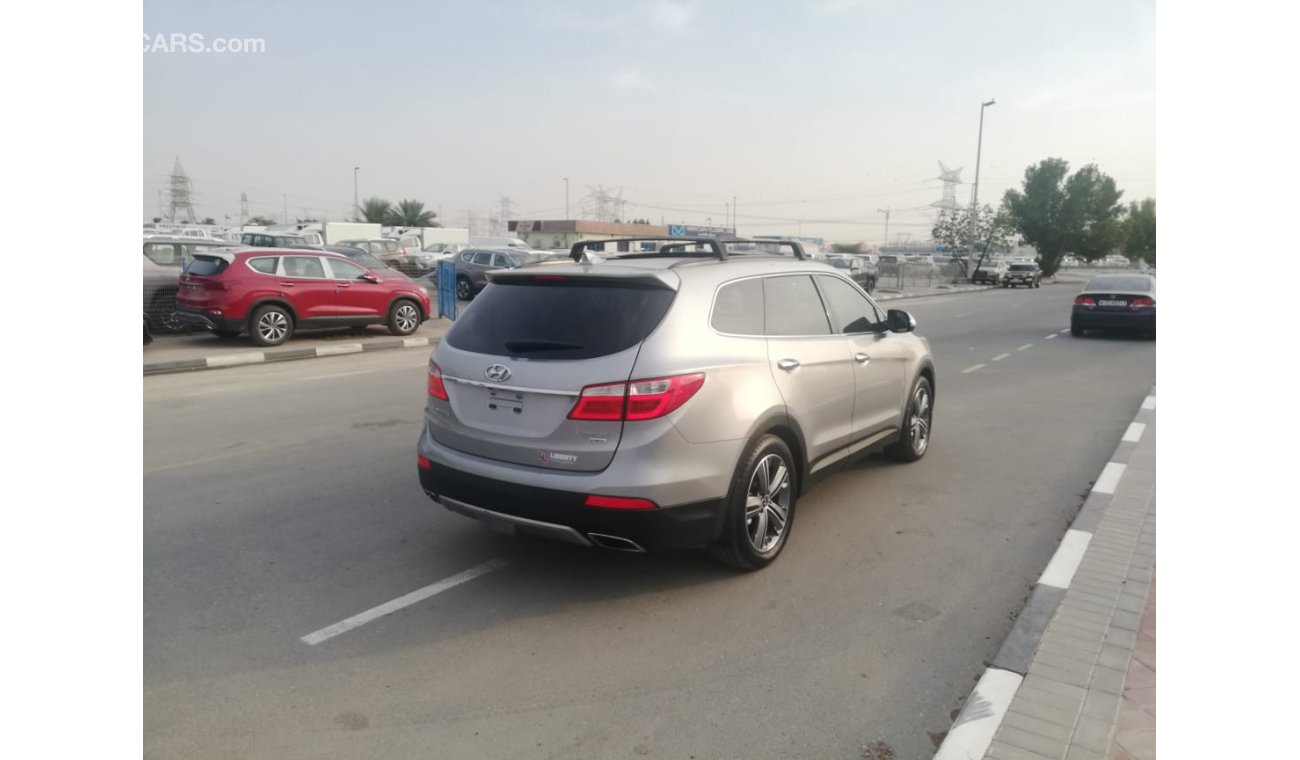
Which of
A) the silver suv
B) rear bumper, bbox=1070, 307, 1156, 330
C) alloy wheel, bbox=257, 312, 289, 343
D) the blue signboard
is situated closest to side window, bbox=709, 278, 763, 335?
the silver suv

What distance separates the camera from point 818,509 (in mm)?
5816

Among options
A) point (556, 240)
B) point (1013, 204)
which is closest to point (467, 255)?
point (556, 240)

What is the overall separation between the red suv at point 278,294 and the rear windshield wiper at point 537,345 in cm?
1120

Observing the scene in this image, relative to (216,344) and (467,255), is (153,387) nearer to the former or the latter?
(216,344)

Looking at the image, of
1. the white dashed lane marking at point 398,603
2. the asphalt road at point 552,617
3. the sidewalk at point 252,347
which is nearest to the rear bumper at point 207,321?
the sidewalk at point 252,347

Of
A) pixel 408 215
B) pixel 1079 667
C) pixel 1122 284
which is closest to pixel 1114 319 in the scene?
pixel 1122 284

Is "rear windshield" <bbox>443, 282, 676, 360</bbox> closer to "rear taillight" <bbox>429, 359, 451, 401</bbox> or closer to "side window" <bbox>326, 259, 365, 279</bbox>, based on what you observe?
"rear taillight" <bbox>429, 359, 451, 401</bbox>

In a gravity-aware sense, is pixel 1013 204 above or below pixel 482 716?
above

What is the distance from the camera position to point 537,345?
14.0 ft

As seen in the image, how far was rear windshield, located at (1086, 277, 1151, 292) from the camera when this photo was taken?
18.2 meters

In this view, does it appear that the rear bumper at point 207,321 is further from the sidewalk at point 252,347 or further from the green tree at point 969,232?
the green tree at point 969,232

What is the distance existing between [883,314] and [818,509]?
1641 millimetres

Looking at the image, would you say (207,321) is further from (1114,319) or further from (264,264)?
(1114,319)

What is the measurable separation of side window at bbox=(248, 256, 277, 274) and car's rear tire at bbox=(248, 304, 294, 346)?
58 cm
